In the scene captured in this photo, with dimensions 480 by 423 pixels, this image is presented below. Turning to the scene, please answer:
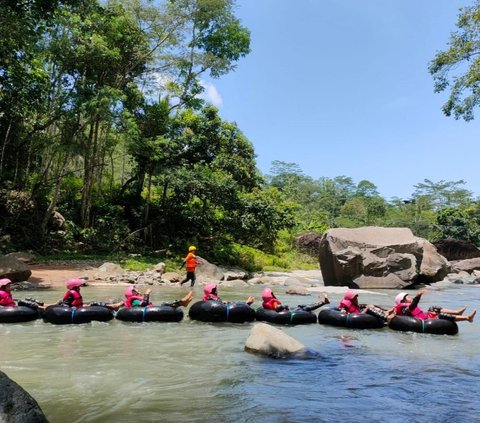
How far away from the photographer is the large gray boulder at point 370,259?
17578 mm

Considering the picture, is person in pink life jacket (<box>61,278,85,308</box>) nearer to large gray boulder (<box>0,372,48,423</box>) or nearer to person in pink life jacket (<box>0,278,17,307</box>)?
person in pink life jacket (<box>0,278,17,307</box>)

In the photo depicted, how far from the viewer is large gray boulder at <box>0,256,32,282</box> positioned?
13523 mm

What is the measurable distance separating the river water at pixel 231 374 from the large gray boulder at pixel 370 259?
8283mm

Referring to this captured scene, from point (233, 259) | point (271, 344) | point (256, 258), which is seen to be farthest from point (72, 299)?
point (256, 258)

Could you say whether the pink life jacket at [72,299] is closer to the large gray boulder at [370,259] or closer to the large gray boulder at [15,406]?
the large gray boulder at [15,406]

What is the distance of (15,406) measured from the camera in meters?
3.05

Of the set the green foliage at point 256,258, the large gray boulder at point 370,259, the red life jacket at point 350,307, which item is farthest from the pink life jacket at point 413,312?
the green foliage at point 256,258

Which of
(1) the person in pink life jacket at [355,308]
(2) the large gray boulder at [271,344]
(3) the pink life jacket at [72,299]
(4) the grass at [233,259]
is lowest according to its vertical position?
(2) the large gray boulder at [271,344]

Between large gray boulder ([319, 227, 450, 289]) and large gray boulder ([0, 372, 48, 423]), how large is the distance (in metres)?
15.3

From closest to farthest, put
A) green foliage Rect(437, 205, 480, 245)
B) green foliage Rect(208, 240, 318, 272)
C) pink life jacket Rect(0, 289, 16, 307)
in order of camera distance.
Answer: pink life jacket Rect(0, 289, 16, 307)
green foliage Rect(208, 240, 318, 272)
green foliage Rect(437, 205, 480, 245)

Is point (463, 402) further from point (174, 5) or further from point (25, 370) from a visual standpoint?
point (174, 5)

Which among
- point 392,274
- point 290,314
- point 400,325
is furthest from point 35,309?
point 392,274

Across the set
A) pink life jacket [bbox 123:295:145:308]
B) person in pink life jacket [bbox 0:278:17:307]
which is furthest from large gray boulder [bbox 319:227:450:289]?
person in pink life jacket [bbox 0:278:17:307]

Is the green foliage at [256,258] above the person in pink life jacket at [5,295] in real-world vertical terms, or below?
above
